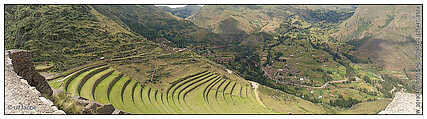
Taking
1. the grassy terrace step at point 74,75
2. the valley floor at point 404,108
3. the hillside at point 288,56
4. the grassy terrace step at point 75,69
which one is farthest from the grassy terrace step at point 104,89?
the hillside at point 288,56

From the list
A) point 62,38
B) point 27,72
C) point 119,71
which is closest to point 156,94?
point 119,71

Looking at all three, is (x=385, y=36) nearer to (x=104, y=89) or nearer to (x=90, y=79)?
(x=104, y=89)

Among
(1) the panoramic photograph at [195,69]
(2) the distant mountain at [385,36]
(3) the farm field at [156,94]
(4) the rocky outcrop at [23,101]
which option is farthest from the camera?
(2) the distant mountain at [385,36]

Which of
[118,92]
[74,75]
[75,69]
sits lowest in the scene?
[118,92]

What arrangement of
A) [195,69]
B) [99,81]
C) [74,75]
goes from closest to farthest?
[74,75] < [99,81] < [195,69]

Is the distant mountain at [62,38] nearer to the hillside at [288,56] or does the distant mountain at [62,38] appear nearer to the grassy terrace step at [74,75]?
the grassy terrace step at [74,75]

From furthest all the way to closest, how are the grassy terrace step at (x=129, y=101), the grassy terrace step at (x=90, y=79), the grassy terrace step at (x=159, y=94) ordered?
the grassy terrace step at (x=159, y=94), the grassy terrace step at (x=90, y=79), the grassy terrace step at (x=129, y=101)

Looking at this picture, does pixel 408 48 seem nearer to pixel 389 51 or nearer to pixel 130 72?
pixel 389 51
